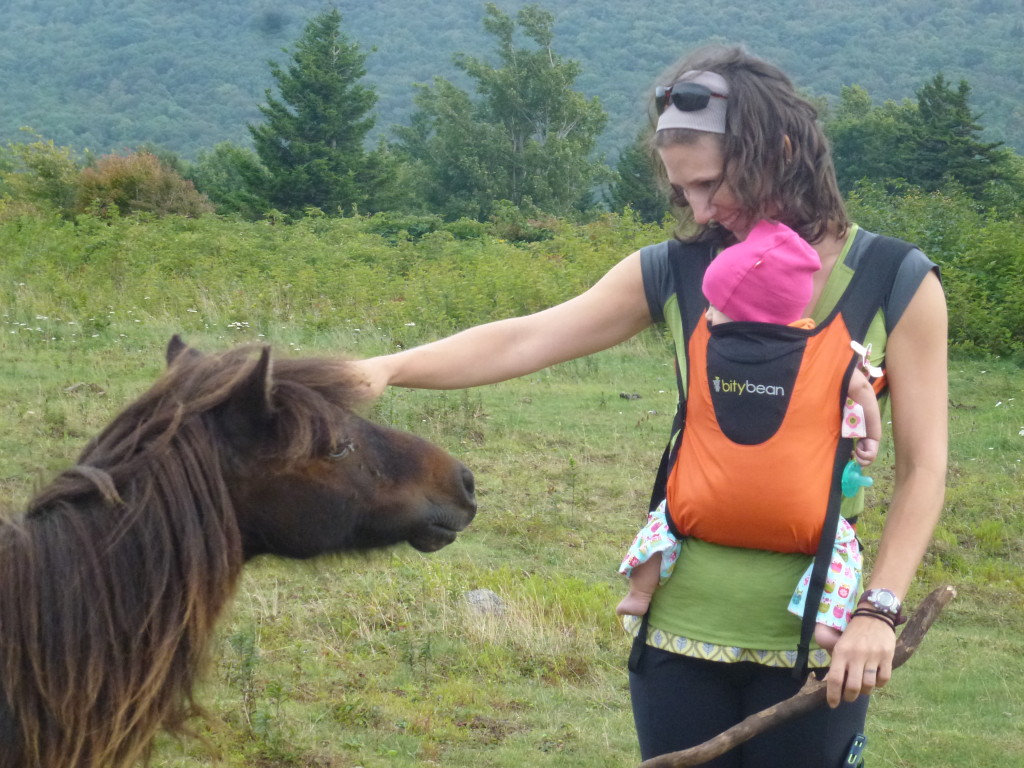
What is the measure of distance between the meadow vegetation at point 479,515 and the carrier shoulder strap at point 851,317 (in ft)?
3.46

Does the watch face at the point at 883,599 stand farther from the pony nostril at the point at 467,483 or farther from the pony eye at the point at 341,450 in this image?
the pony eye at the point at 341,450

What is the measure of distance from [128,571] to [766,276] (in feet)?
4.53

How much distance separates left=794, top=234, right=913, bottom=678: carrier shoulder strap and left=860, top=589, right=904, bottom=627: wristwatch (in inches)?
3.4

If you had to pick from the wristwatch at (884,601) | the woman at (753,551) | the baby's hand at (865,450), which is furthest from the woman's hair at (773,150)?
the wristwatch at (884,601)

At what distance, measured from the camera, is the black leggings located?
2172 mm

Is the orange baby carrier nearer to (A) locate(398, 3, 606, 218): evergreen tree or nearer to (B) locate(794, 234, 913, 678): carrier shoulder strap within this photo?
(B) locate(794, 234, 913, 678): carrier shoulder strap

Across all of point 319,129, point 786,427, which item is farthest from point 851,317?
point 319,129

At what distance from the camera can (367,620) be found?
5.25 m

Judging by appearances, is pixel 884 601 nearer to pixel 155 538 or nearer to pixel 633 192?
pixel 155 538

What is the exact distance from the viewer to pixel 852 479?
6.93 ft

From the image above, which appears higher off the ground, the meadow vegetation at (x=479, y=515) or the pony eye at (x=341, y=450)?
the pony eye at (x=341, y=450)

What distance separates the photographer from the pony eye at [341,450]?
7.82 feet

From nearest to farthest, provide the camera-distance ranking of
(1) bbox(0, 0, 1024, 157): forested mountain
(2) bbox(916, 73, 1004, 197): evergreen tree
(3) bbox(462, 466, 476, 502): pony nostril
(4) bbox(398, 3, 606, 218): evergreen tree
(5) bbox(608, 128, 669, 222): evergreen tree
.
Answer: (3) bbox(462, 466, 476, 502): pony nostril, (2) bbox(916, 73, 1004, 197): evergreen tree, (5) bbox(608, 128, 669, 222): evergreen tree, (4) bbox(398, 3, 606, 218): evergreen tree, (1) bbox(0, 0, 1024, 157): forested mountain

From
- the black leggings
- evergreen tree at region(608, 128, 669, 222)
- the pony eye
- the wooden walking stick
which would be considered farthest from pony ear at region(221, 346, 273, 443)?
evergreen tree at region(608, 128, 669, 222)
